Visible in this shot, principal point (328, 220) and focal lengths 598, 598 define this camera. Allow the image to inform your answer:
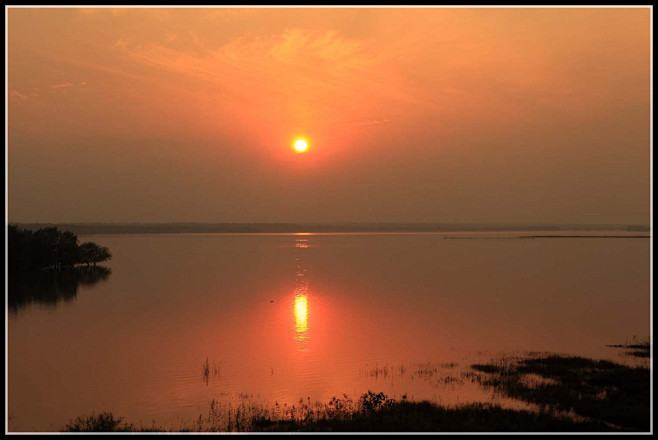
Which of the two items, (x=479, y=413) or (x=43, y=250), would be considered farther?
(x=43, y=250)

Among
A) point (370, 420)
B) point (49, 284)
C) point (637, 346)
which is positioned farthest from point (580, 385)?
point (49, 284)

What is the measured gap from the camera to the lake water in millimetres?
33750

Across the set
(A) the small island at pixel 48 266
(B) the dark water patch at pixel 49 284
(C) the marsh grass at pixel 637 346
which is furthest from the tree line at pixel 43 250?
(C) the marsh grass at pixel 637 346

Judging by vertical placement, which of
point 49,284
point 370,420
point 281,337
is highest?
point 49,284

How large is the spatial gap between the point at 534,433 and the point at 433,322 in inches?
1411

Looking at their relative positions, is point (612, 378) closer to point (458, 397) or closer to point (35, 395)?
point (458, 397)

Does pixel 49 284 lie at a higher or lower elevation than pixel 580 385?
higher

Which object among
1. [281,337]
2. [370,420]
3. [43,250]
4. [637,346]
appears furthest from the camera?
[43,250]

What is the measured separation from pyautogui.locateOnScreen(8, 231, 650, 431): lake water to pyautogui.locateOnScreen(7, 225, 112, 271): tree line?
14.7m

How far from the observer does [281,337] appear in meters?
51.7

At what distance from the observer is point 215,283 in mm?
100625

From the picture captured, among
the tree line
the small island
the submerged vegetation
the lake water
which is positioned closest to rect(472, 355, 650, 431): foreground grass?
the submerged vegetation

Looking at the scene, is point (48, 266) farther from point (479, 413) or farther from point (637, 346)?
point (479, 413)

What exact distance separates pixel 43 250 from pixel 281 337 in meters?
74.3
